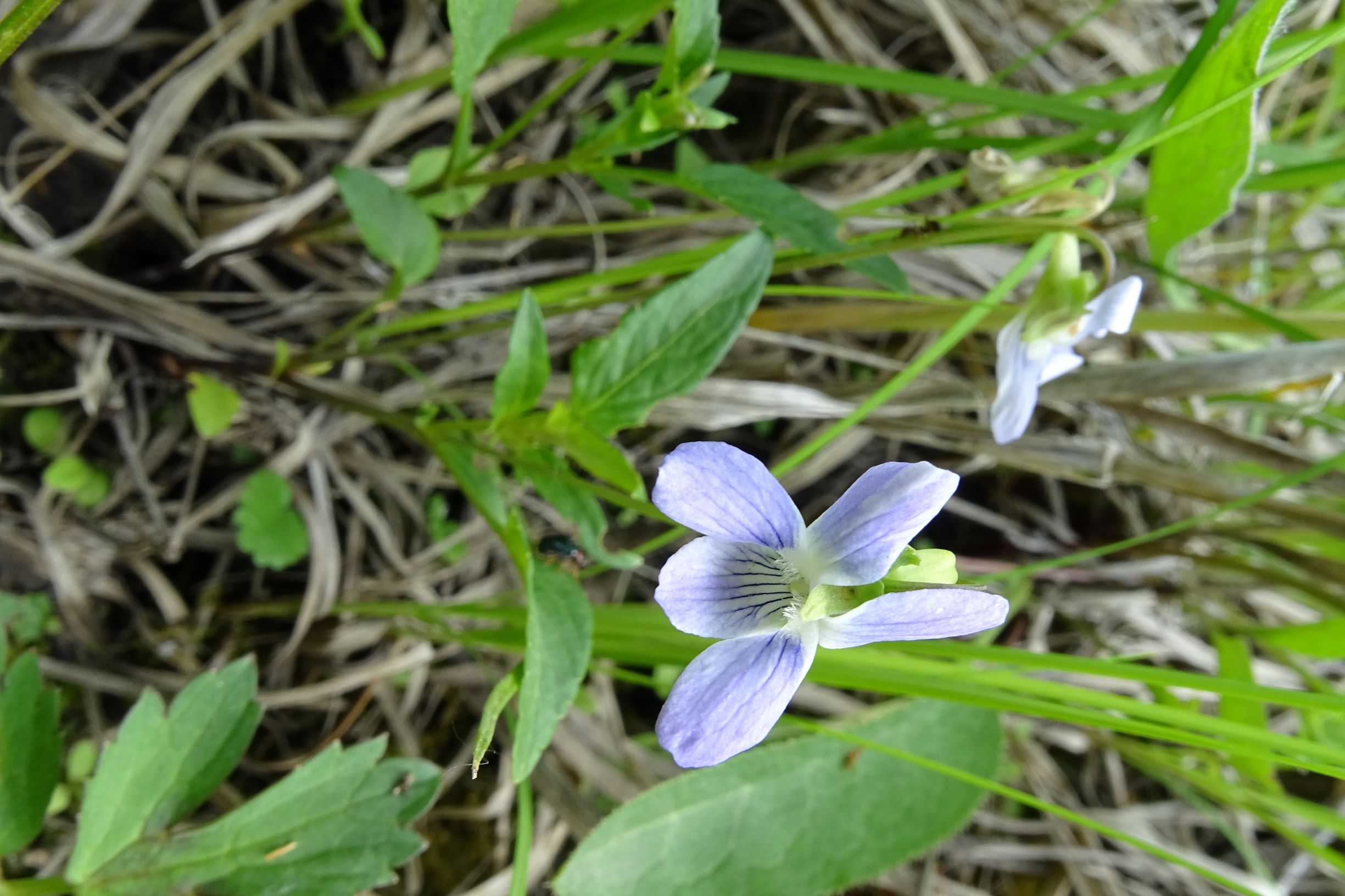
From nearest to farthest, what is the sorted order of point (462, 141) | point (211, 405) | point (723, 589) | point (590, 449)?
point (723, 589)
point (590, 449)
point (462, 141)
point (211, 405)

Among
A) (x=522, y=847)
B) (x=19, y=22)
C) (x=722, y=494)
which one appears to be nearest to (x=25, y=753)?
(x=522, y=847)

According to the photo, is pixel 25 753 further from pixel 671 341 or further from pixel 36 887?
pixel 671 341

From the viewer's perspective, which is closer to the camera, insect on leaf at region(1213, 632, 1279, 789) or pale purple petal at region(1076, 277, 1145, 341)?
pale purple petal at region(1076, 277, 1145, 341)

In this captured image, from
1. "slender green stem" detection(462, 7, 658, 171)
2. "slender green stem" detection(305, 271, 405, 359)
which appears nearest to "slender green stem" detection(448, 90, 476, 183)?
"slender green stem" detection(462, 7, 658, 171)

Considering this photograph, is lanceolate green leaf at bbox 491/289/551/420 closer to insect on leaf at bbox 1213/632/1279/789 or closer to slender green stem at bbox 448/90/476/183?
slender green stem at bbox 448/90/476/183

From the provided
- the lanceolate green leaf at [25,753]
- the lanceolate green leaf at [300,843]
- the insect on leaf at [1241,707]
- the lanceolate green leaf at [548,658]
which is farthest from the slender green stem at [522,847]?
the insect on leaf at [1241,707]

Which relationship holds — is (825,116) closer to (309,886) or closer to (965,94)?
(965,94)
